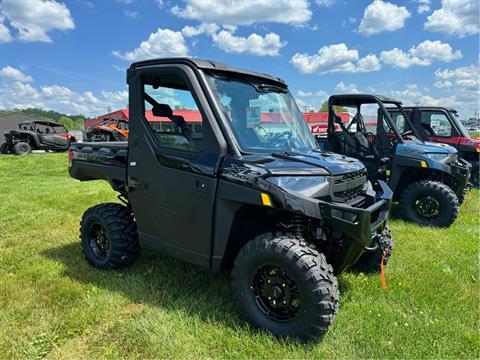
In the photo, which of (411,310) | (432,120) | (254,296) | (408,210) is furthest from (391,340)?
(432,120)

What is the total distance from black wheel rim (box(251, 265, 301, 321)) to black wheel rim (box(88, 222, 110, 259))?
2058 millimetres

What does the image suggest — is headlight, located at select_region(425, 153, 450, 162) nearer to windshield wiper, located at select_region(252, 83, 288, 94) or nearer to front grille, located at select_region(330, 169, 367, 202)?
front grille, located at select_region(330, 169, 367, 202)

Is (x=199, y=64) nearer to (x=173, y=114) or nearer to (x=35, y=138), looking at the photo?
(x=173, y=114)

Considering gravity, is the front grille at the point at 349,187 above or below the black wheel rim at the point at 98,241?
above

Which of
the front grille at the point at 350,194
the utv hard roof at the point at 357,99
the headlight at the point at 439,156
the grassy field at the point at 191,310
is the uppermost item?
the utv hard roof at the point at 357,99

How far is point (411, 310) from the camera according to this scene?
3.40 meters

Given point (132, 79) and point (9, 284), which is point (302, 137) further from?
point (9, 284)

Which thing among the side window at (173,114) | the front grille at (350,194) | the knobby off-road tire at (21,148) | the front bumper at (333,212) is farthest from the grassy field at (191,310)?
the knobby off-road tire at (21,148)

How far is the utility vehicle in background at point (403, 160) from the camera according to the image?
251 inches

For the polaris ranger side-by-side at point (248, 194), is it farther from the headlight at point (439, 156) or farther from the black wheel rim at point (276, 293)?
the headlight at point (439, 156)

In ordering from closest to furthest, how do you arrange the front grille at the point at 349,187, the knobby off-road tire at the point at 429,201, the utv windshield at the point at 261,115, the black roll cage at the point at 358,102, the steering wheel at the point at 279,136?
the front grille at the point at 349,187, the utv windshield at the point at 261,115, the steering wheel at the point at 279,136, the knobby off-road tire at the point at 429,201, the black roll cage at the point at 358,102

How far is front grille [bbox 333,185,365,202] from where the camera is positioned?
314cm

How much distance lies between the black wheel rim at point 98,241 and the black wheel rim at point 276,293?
6.75 feet

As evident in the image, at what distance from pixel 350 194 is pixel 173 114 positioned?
1.74m
